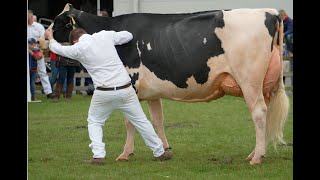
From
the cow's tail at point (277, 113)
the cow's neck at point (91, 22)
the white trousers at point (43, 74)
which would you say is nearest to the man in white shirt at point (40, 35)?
the white trousers at point (43, 74)

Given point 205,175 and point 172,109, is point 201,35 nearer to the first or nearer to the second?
point 205,175

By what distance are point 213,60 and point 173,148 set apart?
6.21 ft

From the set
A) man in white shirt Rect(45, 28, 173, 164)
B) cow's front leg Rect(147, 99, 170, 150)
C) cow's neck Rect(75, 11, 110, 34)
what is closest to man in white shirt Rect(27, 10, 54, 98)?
cow's neck Rect(75, 11, 110, 34)

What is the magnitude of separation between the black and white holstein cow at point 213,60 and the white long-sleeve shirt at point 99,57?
0.57 meters

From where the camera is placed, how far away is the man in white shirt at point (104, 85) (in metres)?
9.82

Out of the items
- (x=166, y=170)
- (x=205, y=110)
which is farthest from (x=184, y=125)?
(x=166, y=170)

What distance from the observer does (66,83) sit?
20.0m

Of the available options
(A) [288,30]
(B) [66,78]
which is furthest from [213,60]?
(A) [288,30]

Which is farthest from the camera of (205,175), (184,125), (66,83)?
(66,83)

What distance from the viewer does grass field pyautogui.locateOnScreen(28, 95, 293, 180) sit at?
30.2ft

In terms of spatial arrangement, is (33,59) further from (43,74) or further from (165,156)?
(165,156)

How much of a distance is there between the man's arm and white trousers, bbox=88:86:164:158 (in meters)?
0.65
